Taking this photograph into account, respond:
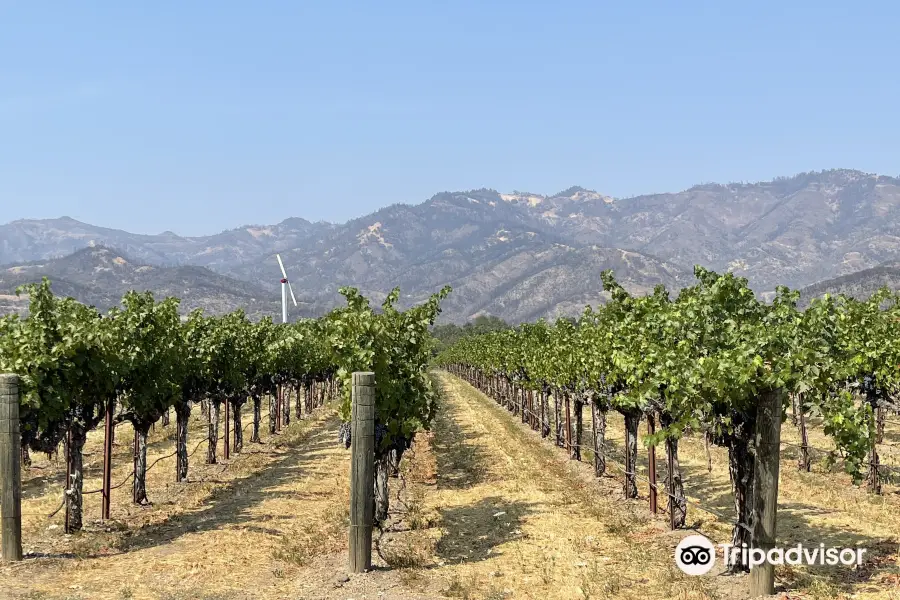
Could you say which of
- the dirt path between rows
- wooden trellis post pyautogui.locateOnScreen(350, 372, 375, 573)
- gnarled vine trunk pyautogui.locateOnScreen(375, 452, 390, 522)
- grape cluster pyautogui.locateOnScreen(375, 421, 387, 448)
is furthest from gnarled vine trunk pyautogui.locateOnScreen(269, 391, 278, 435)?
wooden trellis post pyautogui.locateOnScreen(350, 372, 375, 573)

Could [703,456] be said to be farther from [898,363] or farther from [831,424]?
[831,424]

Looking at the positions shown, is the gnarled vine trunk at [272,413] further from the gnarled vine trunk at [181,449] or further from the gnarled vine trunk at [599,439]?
the gnarled vine trunk at [599,439]

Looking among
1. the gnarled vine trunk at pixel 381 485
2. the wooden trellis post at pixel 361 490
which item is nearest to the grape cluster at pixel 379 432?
the gnarled vine trunk at pixel 381 485

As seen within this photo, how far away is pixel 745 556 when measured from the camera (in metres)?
12.8

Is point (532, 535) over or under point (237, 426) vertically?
under

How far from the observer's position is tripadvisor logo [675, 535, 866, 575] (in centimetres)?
1291

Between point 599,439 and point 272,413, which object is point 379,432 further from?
point 272,413

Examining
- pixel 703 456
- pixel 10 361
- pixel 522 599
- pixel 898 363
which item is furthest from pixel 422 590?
pixel 703 456

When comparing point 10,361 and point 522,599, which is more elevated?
point 10,361

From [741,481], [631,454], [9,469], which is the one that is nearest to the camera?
[741,481]

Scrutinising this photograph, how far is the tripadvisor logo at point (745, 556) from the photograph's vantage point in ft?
42.3

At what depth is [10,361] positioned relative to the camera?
51.6 ft

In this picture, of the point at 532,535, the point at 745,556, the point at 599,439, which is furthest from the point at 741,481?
the point at 599,439

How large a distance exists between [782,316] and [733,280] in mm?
1264
